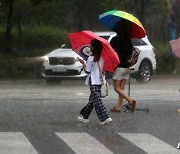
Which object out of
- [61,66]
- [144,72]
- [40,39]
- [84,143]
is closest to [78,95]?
[61,66]

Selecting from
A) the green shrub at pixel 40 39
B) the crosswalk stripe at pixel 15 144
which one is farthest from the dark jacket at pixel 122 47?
the green shrub at pixel 40 39

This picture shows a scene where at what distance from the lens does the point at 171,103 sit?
15.5 m

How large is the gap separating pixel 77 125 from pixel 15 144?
2.23 metres

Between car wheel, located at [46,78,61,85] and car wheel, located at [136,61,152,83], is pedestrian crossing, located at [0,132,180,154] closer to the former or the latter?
car wheel, located at [46,78,61,85]

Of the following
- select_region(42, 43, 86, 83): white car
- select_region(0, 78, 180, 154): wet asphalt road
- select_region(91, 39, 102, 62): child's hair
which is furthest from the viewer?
select_region(42, 43, 86, 83): white car

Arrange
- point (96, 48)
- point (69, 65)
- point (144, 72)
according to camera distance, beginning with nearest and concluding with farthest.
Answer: point (96, 48), point (69, 65), point (144, 72)

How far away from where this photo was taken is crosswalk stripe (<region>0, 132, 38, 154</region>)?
29.9ft

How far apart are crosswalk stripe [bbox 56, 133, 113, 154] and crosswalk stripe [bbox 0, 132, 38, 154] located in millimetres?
610

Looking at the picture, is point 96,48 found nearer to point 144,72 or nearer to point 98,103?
point 98,103

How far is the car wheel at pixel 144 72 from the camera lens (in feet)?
75.5

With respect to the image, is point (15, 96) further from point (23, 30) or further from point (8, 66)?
point (23, 30)

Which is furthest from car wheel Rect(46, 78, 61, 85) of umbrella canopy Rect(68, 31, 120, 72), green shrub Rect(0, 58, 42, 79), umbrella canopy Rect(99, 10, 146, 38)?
umbrella canopy Rect(68, 31, 120, 72)

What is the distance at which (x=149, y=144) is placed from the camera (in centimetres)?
984

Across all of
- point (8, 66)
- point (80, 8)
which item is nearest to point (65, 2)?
point (80, 8)
